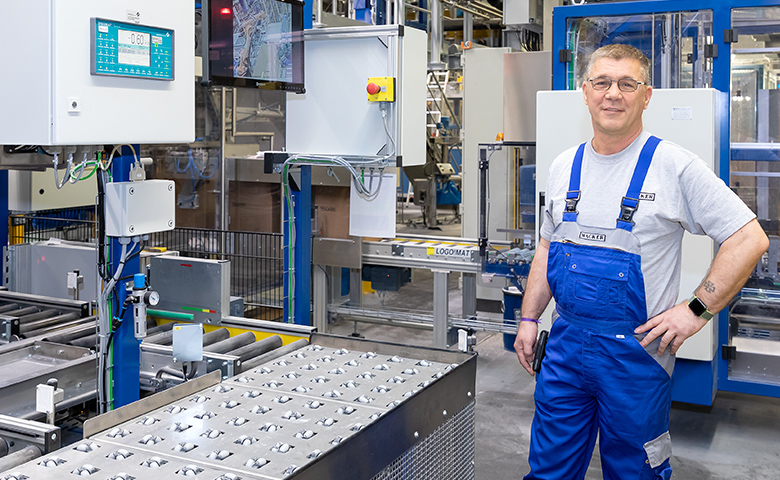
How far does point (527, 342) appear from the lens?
8.46 feet

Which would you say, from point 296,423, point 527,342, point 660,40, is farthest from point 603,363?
point 660,40

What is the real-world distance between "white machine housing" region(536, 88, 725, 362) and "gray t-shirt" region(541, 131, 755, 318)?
161cm

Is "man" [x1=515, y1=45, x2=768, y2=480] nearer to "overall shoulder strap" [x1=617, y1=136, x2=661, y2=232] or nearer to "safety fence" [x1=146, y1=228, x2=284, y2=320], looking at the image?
"overall shoulder strap" [x1=617, y1=136, x2=661, y2=232]

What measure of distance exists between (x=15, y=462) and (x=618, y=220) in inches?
67.5

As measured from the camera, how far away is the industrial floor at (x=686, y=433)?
12.1 ft

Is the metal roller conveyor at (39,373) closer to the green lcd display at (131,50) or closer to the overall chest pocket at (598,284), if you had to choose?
the green lcd display at (131,50)

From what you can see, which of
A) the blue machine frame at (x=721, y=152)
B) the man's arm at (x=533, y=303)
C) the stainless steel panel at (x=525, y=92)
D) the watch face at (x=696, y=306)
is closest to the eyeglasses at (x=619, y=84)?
the man's arm at (x=533, y=303)

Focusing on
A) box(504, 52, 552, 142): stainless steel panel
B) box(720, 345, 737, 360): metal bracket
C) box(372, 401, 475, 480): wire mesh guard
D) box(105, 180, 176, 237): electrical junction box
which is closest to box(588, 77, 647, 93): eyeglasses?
box(372, 401, 475, 480): wire mesh guard

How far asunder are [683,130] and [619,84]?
5.49ft

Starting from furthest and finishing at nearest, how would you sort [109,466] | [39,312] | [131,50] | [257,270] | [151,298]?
1. [257,270]
2. [39,312]
3. [151,298]
4. [131,50]
5. [109,466]

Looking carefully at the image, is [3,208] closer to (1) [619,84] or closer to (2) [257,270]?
(2) [257,270]

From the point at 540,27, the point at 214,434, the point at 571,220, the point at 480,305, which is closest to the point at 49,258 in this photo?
the point at 214,434

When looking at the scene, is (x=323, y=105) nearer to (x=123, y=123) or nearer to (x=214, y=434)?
(x=123, y=123)

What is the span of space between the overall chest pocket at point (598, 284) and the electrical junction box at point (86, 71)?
4.73 feet
